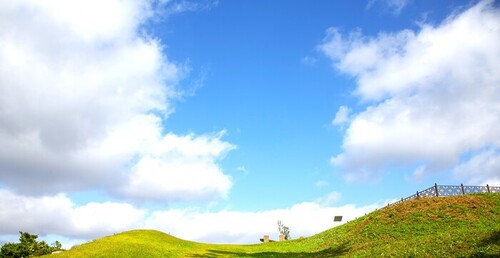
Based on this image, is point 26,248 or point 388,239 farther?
point 26,248

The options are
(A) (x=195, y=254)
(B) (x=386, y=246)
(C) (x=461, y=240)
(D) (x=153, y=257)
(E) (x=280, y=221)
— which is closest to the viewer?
(C) (x=461, y=240)

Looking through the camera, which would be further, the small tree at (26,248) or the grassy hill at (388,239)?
the small tree at (26,248)

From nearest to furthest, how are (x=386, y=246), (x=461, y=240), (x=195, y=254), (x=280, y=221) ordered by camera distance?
(x=461, y=240), (x=386, y=246), (x=195, y=254), (x=280, y=221)

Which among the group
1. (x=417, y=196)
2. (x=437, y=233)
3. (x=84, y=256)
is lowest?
(x=84, y=256)

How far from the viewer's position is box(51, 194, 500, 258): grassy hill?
31812 millimetres

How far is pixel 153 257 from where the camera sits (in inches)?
1678

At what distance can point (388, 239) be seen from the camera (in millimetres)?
40188

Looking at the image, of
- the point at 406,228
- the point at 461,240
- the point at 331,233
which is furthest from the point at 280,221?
the point at 461,240

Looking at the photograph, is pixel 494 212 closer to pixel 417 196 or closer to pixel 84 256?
pixel 417 196

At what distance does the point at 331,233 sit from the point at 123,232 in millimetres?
28616

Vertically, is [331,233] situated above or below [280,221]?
below

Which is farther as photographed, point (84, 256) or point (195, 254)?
point (195, 254)

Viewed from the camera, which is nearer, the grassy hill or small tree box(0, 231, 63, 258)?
the grassy hill

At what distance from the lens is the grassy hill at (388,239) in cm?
3181
